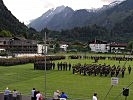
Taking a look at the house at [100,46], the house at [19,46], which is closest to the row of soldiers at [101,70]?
the house at [19,46]

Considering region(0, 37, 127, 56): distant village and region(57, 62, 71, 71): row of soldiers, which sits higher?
region(0, 37, 127, 56): distant village

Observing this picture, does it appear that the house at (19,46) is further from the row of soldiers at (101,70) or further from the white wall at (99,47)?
the row of soldiers at (101,70)

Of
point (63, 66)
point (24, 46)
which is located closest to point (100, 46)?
point (24, 46)

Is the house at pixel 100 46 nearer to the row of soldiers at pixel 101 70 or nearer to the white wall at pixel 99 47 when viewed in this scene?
the white wall at pixel 99 47

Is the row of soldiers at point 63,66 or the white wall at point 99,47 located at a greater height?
the white wall at point 99,47

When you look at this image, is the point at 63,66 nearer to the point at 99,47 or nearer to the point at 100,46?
the point at 100,46

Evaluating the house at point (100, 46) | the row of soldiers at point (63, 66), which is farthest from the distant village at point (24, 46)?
the row of soldiers at point (63, 66)

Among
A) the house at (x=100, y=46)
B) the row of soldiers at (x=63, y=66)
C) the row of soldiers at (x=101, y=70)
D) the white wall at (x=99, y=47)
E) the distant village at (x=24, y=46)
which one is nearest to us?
the row of soldiers at (x=101, y=70)

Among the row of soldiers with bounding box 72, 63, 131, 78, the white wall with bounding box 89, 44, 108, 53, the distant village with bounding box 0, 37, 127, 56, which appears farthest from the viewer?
the white wall with bounding box 89, 44, 108, 53

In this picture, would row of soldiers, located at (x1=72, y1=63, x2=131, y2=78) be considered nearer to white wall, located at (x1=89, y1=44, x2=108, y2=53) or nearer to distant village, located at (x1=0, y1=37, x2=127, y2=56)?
distant village, located at (x1=0, y1=37, x2=127, y2=56)

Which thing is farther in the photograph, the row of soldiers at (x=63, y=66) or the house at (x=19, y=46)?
the house at (x=19, y=46)

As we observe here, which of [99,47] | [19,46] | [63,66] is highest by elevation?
[19,46]

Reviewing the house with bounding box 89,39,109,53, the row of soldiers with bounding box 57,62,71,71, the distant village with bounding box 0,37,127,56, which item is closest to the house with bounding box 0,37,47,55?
the distant village with bounding box 0,37,127,56

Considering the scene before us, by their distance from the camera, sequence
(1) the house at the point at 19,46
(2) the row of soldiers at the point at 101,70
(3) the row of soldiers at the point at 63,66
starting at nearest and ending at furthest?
(2) the row of soldiers at the point at 101,70 → (3) the row of soldiers at the point at 63,66 → (1) the house at the point at 19,46
